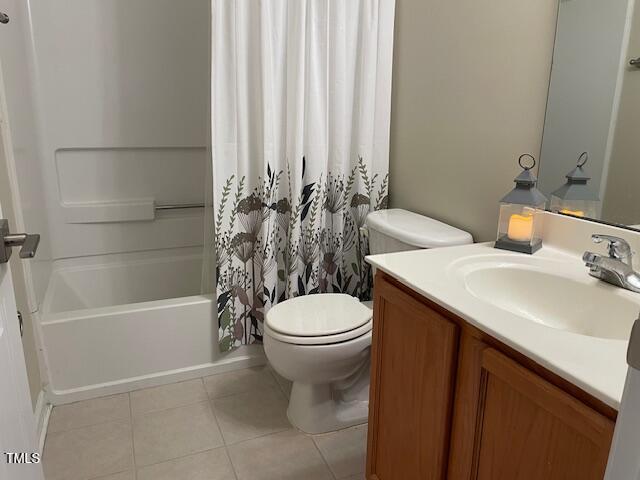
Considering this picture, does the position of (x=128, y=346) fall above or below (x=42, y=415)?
above

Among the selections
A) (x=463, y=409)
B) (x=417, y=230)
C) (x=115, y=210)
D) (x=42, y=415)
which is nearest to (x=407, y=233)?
(x=417, y=230)

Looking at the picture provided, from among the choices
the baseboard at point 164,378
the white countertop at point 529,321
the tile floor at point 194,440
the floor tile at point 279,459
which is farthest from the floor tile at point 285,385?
the white countertop at point 529,321

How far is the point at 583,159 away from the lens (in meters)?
1.35

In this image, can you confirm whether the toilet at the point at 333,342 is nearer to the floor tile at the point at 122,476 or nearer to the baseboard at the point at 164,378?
the baseboard at the point at 164,378

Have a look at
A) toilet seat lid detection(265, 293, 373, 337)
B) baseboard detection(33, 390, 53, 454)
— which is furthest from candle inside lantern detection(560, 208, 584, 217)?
baseboard detection(33, 390, 53, 454)

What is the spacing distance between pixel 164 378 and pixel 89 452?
0.46m

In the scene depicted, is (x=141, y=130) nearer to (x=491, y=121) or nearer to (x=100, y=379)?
(x=100, y=379)

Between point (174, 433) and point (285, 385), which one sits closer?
point (174, 433)

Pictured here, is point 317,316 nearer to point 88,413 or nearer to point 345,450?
point 345,450

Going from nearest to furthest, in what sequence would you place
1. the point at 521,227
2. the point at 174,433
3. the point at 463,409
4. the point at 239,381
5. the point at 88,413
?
the point at 463,409 < the point at 521,227 < the point at 174,433 < the point at 88,413 < the point at 239,381

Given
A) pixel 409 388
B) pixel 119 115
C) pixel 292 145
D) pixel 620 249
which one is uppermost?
pixel 119 115

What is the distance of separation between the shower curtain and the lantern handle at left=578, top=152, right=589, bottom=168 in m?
0.94

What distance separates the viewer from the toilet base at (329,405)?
184 cm

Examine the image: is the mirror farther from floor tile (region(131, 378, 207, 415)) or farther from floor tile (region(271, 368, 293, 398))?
floor tile (region(131, 378, 207, 415))
